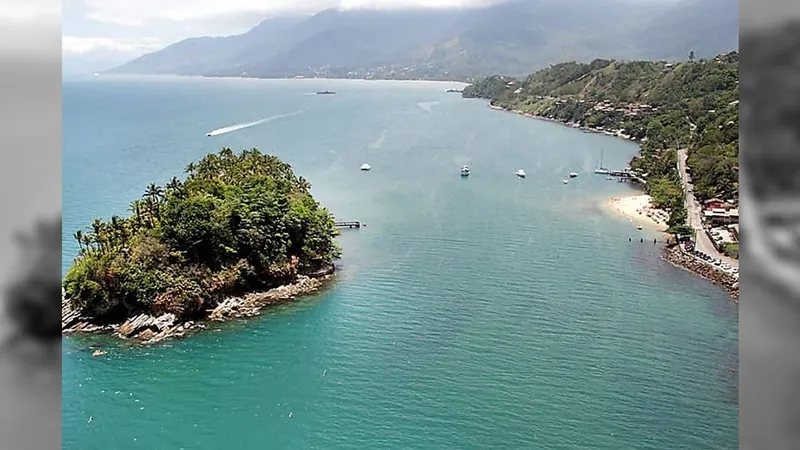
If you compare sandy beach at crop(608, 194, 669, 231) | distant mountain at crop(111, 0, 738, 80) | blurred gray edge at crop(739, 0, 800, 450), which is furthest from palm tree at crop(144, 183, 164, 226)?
distant mountain at crop(111, 0, 738, 80)

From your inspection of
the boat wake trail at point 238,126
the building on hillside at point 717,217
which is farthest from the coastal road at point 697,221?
the boat wake trail at point 238,126

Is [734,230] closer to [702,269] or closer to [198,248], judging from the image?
[702,269]

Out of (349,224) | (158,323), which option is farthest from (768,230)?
(349,224)

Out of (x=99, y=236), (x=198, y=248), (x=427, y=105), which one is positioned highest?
(x=427, y=105)

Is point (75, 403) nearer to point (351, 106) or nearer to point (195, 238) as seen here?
point (195, 238)

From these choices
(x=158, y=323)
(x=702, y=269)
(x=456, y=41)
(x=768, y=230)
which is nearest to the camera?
(x=768, y=230)

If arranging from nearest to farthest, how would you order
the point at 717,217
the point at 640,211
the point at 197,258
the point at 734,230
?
the point at 197,258
the point at 734,230
the point at 717,217
the point at 640,211

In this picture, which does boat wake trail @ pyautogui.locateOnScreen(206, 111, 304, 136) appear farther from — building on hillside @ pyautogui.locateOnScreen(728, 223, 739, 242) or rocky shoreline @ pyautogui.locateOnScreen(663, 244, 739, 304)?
building on hillside @ pyautogui.locateOnScreen(728, 223, 739, 242)

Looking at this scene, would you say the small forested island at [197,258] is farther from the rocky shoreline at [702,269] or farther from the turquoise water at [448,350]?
the rocky shoreline at [702,269]

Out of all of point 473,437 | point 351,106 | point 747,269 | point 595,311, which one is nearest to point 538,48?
point 351,106
